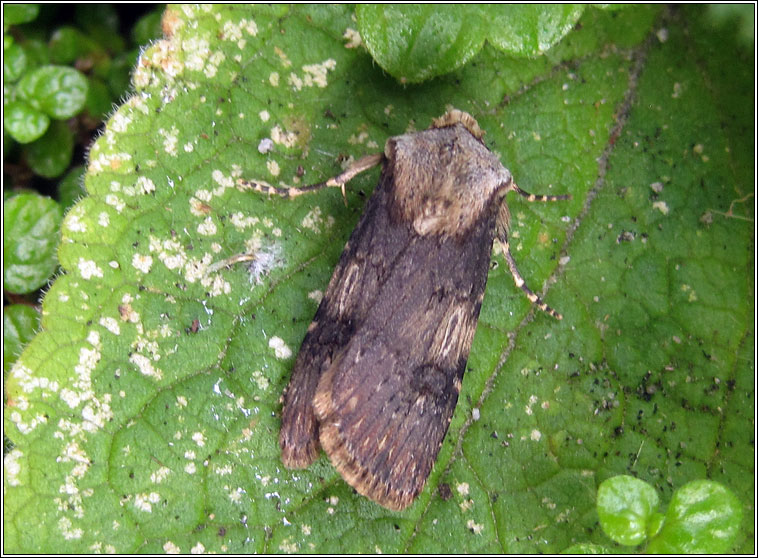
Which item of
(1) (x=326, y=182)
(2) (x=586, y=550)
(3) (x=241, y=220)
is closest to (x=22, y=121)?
(3) (x=241, y=220)

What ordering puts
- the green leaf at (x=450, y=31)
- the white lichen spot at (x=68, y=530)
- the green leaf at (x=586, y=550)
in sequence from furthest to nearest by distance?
the green leaf at (x=586, y=550) < the white lichen spot at (x=68, y=530) < the green leaf at (x=450, y=31)

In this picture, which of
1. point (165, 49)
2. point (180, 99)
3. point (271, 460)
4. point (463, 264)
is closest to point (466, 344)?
point (463, 264)

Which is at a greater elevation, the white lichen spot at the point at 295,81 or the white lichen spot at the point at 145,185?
the white lichen spot at the point at 295,81

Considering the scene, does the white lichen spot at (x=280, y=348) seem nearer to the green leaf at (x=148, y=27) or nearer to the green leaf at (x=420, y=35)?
the green leaf at (x=420, y=35)

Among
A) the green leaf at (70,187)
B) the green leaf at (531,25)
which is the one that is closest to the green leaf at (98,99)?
the green leaf at (70,187)

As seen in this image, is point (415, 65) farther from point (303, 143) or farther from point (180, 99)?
point (180, 99)

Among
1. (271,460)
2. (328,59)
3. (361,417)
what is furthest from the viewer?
(328,59)

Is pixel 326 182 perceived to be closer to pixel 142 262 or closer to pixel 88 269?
pixel 142 262
